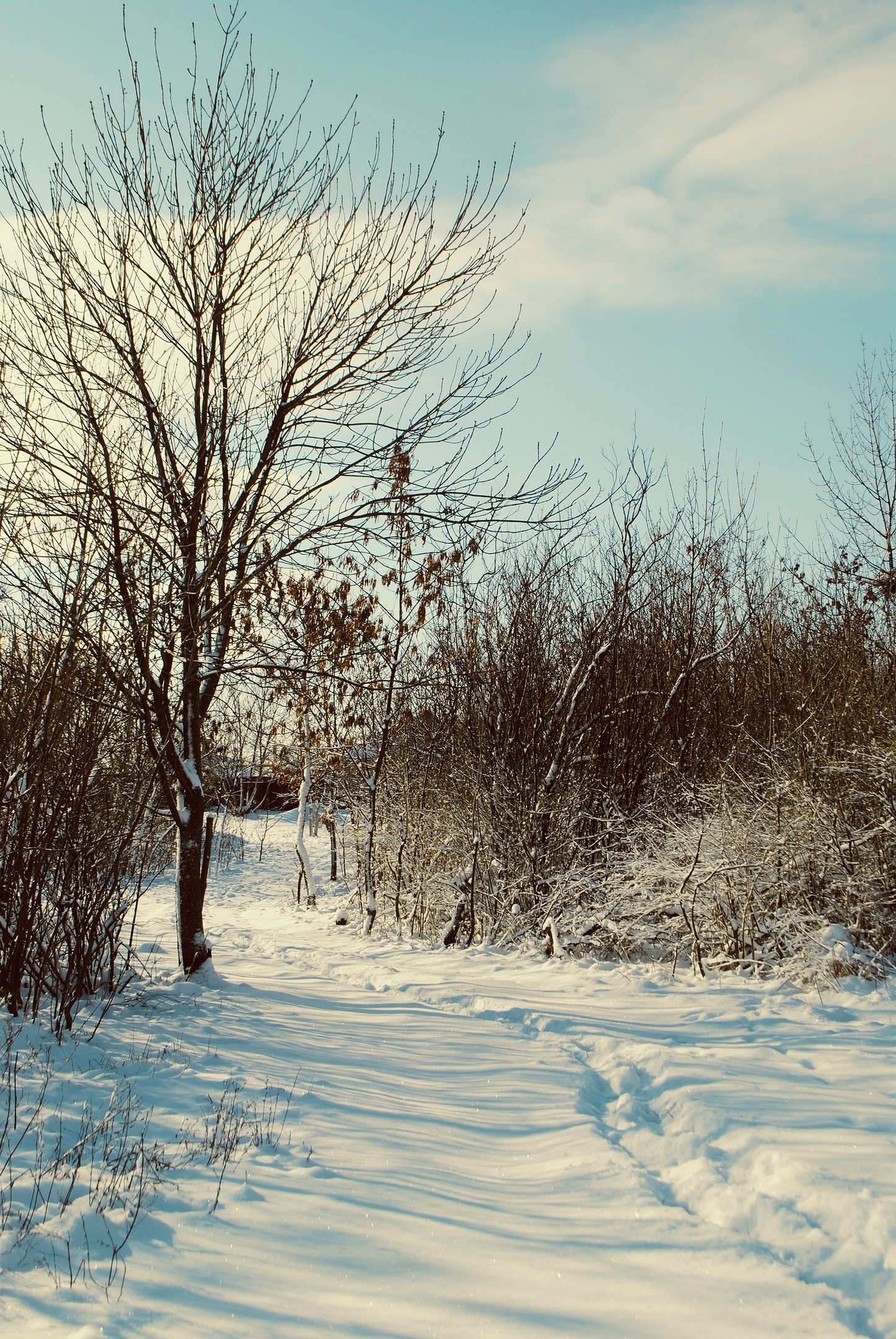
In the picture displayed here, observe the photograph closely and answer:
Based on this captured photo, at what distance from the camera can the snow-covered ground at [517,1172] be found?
2285 millimetres

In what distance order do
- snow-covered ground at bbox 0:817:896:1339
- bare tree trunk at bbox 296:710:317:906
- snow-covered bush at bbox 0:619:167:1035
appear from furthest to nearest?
bare tree trunk at bbox 296:710:317:906, snow-covered bush at bbox 0:619:167:1035, snow-covered ground at bbox 0:817:896:1339

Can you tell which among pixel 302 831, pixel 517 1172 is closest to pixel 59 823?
pixel 517 1172

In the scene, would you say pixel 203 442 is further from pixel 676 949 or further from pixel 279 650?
pixel 676 949

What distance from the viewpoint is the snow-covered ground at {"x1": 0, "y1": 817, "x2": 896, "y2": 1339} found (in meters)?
2.29

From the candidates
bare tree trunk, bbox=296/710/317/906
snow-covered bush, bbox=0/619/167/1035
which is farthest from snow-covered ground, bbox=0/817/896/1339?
bare tree trunk, bbox=296/710/317/906

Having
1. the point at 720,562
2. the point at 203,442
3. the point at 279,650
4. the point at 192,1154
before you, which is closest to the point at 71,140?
the point at 203,442

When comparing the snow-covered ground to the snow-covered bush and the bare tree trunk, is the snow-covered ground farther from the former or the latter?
the bare tree trunk

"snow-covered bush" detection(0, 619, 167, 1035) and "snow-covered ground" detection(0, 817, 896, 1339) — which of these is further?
"snow-covered bush" detection(0, 619, 167, 1035)

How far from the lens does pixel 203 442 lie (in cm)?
671

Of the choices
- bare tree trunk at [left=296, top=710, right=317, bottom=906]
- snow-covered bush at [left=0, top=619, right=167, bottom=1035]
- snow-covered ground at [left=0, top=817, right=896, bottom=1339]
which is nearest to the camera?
snow-covered ground at [left=0, top=817, right=896, bottom=1339]

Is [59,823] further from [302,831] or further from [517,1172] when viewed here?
[302,831]

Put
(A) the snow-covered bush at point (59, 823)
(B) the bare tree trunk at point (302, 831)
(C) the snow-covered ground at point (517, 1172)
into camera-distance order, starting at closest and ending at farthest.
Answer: (C) the snow-covered ground at point (517, 1172)
(A) the snow-covered bush at point (59, 823)
(B) the bare tree trunk at point (302, 831)

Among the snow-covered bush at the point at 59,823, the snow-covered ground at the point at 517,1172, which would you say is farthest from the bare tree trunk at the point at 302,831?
the snow-covered ground at the point at 517,1172

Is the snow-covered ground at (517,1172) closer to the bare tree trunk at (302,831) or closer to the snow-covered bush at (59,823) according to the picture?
the snow-covered bush at (59,823)
